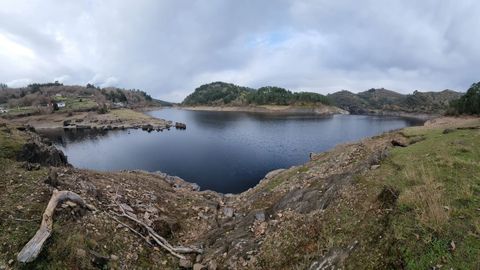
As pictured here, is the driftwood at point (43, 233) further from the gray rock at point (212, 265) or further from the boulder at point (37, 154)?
the boulder at point (37, 154)

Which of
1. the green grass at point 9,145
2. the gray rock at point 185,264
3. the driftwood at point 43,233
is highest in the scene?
the green grass at point 9,145

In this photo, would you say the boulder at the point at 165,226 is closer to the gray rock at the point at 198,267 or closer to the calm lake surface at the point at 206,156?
the gray rock at the point at 198,267

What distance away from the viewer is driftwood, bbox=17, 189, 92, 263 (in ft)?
28.2

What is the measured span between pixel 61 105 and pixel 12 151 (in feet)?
523

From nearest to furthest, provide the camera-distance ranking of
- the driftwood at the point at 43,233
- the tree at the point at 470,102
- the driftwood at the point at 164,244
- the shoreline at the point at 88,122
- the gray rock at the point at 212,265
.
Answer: the driftwood at the point at 43,233 → the gray rock at the point at 212,265 → the driftwood at the point at 164,244 → the tree at the point at 470,102 → the shoreline at the point at 88,122

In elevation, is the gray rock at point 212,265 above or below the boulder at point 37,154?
below

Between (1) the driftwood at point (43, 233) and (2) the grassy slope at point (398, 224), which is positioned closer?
(2) the grassy slope at point (398, 224)

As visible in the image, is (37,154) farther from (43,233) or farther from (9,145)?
(43,233)

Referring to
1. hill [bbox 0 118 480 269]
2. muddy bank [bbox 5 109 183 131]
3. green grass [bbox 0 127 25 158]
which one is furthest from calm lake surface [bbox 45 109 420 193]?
muddy bank [bbox 5 109 183 131]

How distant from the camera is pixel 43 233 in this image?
30.3ft

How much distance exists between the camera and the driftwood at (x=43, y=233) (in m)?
8.61

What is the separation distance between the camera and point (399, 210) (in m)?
8.48

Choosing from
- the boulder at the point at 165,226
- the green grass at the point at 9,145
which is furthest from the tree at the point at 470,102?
the green grass at the point at 9,145

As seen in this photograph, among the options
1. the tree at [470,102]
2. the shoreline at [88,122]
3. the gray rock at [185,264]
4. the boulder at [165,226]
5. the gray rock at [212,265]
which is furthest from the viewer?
the shoreline at [88,122]
